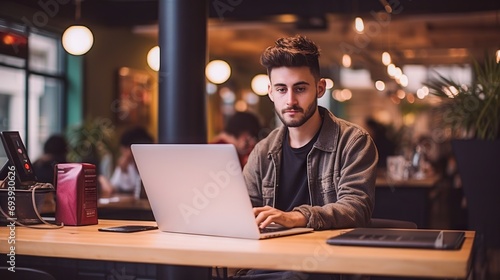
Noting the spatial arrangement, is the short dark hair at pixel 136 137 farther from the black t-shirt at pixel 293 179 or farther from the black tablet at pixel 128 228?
the black tablet at pixel 128 228

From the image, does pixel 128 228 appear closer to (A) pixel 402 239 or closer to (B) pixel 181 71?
(B) pixel 181 71

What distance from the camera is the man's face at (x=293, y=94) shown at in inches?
116

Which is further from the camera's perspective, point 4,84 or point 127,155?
point 4,84

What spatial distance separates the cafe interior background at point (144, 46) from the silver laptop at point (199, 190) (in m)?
3.55

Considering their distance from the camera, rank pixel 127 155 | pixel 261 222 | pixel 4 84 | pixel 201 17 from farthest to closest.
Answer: pixel 4 84 < pixel 127 155 < pixel 201 17 < pixel 261 222

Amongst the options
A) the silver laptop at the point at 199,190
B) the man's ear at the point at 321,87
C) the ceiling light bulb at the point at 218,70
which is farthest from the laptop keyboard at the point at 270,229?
the ceiling light bulb at the point at 218,70

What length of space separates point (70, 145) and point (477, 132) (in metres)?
5.20

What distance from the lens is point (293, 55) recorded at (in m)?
2.97

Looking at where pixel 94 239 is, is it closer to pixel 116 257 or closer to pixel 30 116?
pixel 116 257

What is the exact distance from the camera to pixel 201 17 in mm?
3555

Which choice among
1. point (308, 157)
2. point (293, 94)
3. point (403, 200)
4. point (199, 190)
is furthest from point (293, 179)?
point (403, 200)

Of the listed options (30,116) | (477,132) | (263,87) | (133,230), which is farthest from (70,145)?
(133,230)

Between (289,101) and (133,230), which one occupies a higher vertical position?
(289,101)

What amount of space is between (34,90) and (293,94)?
22.5ft
